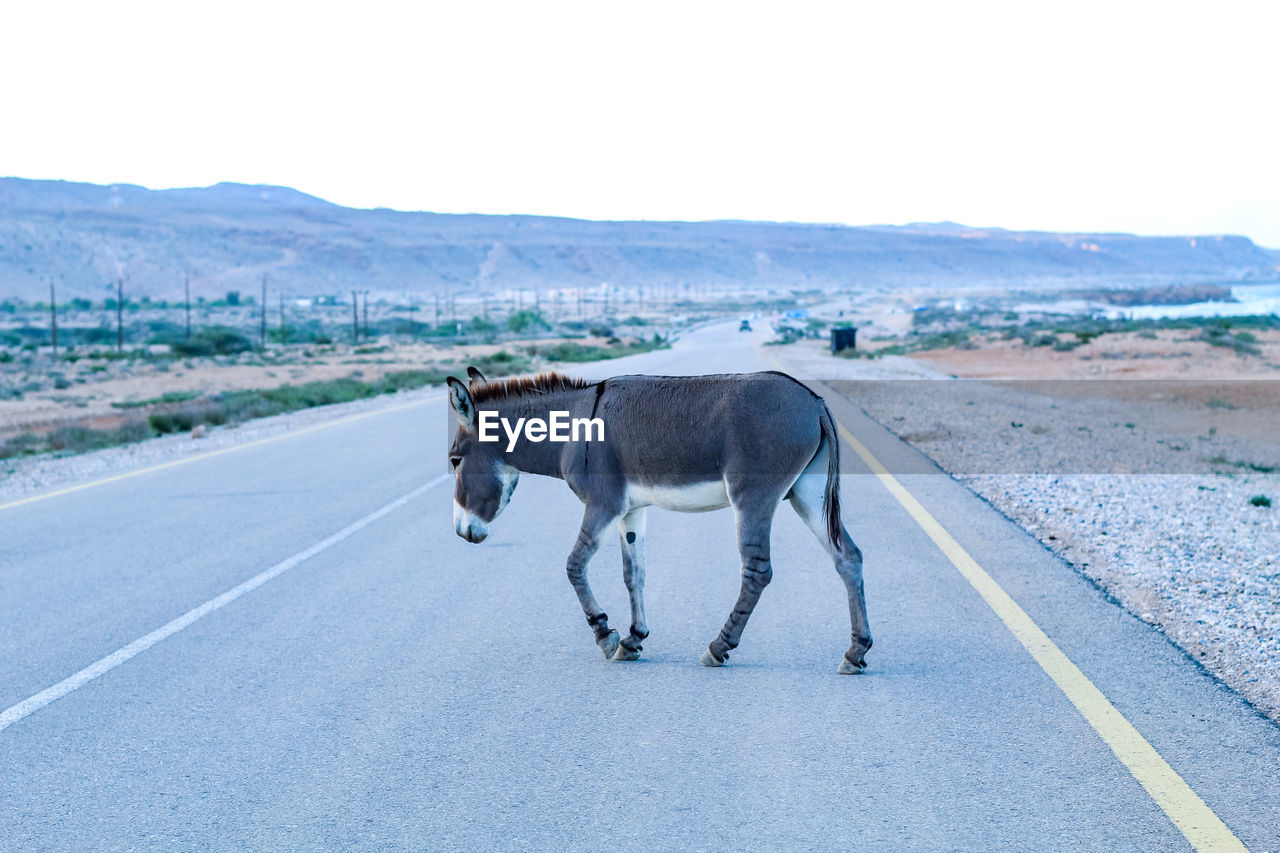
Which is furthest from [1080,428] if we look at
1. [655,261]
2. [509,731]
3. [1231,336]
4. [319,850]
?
[655,261]

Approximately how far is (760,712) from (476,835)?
163 centimetres

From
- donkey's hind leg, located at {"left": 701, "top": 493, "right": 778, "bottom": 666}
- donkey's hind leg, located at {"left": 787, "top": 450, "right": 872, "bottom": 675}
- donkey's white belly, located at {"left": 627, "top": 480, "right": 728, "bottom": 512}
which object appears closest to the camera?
donkey's hind leg, located at {"left": 701, "top": 493, "right": 778, "bottom": 666}

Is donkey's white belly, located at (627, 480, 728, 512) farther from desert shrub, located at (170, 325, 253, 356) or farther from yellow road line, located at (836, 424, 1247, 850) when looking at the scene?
desert shrub, located at (170, 325, 253, 356)

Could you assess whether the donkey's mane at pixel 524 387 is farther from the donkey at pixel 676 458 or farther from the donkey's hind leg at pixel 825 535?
the donkey's hind leg at pixel 825 535

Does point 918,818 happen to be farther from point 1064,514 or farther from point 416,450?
point 416,450

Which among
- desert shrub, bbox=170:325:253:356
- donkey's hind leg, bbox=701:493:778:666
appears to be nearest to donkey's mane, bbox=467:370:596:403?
donkey's hind leg, bbox=701:493:778:666

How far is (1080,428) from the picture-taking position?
1902cm

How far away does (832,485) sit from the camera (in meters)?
5.41

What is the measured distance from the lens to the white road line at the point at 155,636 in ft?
18.0

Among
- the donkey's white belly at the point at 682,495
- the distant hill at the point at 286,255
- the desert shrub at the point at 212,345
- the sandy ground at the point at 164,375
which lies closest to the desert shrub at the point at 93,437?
the sandy ground at the point at 164,375

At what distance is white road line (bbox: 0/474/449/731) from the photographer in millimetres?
5477

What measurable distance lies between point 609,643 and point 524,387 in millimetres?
1374

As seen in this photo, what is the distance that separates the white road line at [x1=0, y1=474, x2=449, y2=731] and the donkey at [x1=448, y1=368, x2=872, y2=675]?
2.12 m

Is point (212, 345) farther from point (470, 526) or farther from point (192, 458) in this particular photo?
point (470, 526)
